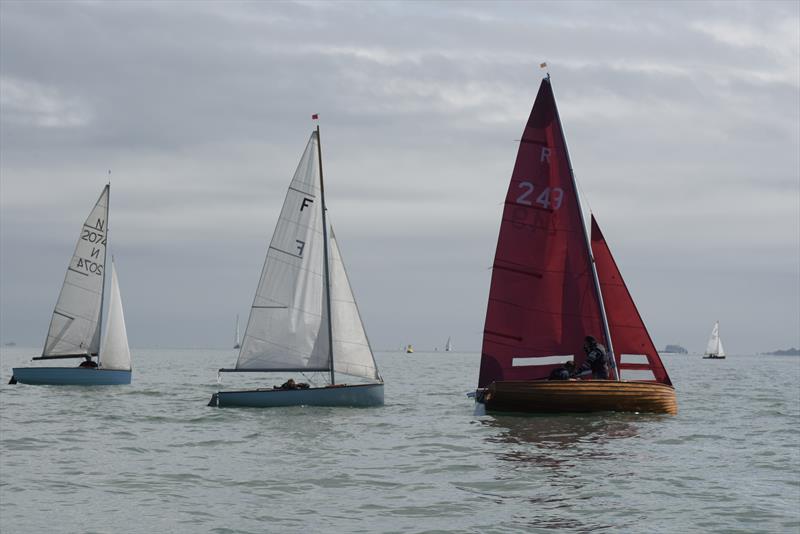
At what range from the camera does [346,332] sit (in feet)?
119

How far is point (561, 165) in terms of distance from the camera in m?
31.6

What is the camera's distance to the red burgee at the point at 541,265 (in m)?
31.3

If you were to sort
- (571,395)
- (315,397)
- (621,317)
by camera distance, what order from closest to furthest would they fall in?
(571,395)
(621,317)
(315,397)

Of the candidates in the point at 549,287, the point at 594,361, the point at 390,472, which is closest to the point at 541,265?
the point at 549,287

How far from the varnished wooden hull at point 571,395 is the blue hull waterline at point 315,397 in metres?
6.38

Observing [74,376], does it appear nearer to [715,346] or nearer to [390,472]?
[390,472]

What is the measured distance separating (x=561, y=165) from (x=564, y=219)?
1.73 meters

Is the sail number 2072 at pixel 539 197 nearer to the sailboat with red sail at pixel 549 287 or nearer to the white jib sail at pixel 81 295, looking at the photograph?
the sailboat with red sail at pixel 549 287

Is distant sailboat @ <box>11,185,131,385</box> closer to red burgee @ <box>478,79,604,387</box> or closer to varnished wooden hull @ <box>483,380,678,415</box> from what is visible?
red burgee @ <box>478,79,604,387</box>

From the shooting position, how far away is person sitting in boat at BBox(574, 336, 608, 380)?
Answer: 96.9 ft

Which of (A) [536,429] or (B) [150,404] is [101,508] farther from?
(B) [150,404]

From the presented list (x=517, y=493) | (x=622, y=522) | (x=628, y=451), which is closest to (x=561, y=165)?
(x=628, y=451)

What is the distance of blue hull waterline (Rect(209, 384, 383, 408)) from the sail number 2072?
8.46 m

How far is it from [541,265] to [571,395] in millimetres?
4722
